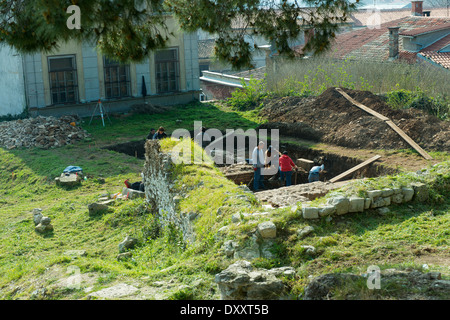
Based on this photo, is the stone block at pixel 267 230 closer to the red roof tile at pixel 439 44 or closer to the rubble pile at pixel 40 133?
the rubble pile at pixel 40 133

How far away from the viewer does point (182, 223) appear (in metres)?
9.05

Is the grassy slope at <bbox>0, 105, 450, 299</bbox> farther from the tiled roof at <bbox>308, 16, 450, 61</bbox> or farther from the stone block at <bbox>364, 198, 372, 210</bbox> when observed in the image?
the tiled roof at <bbox>308, 16, 450, 61</bbox>

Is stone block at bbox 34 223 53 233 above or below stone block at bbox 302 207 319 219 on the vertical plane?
below

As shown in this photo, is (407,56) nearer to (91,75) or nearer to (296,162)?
(296,162)

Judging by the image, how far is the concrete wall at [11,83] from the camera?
71.9ft

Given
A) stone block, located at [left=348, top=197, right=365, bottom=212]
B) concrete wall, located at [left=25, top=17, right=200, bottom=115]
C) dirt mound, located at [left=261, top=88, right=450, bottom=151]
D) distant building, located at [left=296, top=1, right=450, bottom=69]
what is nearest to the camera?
stone block, located at [left=348, top=197, right=365, bottom=212]

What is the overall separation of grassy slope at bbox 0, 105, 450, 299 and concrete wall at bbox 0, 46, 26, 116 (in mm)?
8081

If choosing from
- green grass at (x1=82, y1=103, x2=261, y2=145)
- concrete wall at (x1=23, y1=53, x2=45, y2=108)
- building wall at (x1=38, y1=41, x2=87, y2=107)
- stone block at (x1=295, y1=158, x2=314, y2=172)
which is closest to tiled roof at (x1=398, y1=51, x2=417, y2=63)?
green grass at (x1=82, y1=103, x2=261, y2=145)

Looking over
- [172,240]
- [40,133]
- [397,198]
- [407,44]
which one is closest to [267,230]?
[397,198]

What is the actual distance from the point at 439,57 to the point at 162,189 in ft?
60.2

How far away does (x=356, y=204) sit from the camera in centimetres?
776

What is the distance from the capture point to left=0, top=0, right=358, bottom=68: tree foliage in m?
7.83

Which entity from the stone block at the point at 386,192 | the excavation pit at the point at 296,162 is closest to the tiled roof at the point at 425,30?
the excavation pit at the point at 296,162
